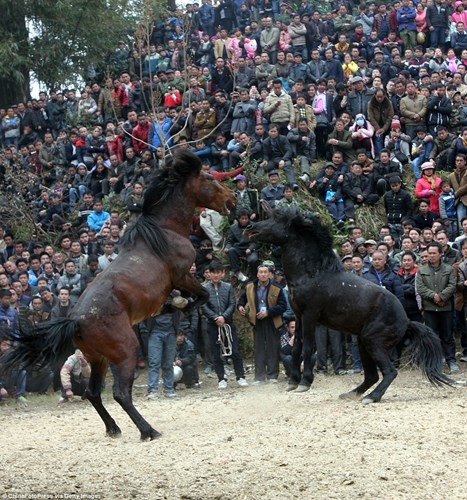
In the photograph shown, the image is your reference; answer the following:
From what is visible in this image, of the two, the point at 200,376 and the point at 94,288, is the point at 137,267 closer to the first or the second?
the point at 94,288

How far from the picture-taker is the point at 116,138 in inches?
890

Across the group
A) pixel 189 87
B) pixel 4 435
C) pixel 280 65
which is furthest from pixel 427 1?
pixel 4 435

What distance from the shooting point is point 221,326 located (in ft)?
51.8

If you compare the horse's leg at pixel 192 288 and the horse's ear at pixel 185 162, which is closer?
the horse's leg at pixel 192 288

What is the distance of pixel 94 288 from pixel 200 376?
6696 mm

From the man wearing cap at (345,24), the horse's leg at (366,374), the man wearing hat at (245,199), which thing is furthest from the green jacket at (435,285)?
the man wearing cap at (345,24)

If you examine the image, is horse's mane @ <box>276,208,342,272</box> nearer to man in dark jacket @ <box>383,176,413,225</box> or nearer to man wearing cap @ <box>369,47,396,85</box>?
man in dark jacket @ <box>383,176,413,225</box>

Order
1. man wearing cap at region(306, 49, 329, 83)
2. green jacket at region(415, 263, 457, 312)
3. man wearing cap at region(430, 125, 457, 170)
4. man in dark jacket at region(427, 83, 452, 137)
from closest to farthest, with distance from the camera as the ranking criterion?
1. green jacket at region(415, 263, 457, 312)
2. man wearing cap at region(430, 125, 457, 170)
3. man in dark jacket at region(427, 83, 452, 137)
4. man wearing cap at region(306, 49, 329, 83)

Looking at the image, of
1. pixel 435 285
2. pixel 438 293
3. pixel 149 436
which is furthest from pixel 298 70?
pixel 149 436

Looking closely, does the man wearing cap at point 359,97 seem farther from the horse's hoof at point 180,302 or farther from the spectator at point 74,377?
the horse's hoof at point 180,302

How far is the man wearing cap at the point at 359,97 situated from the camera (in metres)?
21.0

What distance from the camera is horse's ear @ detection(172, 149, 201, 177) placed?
11297mm

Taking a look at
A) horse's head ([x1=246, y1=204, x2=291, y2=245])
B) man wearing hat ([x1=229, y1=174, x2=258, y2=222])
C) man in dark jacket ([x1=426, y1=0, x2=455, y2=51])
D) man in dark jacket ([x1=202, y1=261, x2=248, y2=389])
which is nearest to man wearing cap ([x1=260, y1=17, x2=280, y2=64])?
man in dark jacket ([x1=426, y1=0, x2=455, y2=51])

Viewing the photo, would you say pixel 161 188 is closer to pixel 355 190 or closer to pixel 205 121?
pixel 355 190
